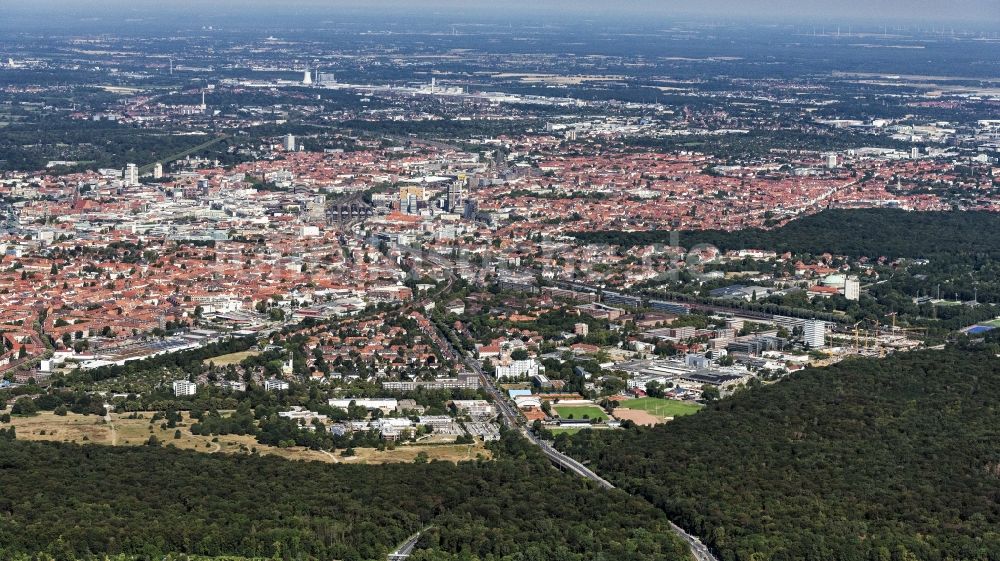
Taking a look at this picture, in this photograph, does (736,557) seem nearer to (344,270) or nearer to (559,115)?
(344,270)

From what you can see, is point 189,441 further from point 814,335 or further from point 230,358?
point 814,335

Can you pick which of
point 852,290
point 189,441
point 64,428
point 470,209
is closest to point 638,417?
point 189,441

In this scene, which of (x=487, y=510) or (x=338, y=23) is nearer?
(x=487, y=510)

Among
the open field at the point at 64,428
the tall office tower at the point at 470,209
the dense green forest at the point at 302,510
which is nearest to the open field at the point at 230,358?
the open field at the point at 64,428

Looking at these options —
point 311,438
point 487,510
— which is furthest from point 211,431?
point 487,510

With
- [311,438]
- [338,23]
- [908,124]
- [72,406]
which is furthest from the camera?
[338,23]

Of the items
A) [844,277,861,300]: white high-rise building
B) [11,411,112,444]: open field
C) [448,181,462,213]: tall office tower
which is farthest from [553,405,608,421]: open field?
[448,181,462,213]: tall office tower
